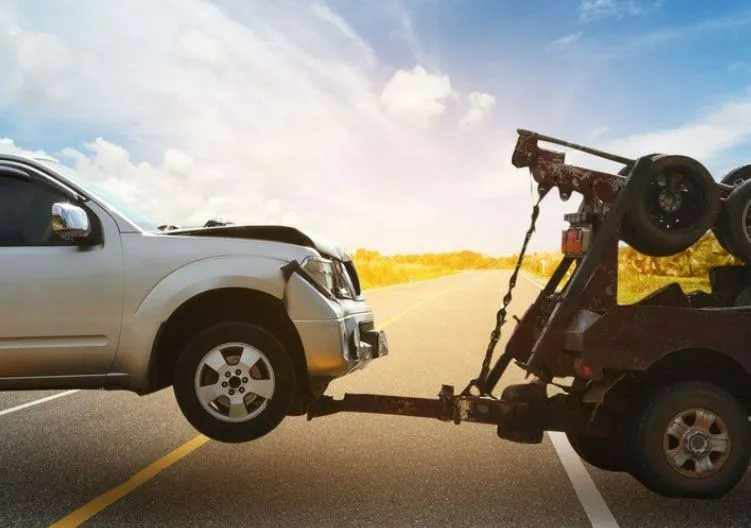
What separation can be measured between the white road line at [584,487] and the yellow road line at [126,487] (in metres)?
2.79

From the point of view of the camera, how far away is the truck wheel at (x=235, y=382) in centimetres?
452

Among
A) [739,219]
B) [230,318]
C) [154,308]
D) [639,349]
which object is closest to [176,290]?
[154,308]

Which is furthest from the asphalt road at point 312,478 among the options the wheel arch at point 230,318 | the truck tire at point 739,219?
the truck tire at point 739,219

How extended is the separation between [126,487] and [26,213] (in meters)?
1.95

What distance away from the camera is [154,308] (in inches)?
182

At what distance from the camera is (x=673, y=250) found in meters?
4.58

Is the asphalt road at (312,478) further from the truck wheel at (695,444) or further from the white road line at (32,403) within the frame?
the truck wheel at (695,444)

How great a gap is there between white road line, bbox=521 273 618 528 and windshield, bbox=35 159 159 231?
3.41 metres

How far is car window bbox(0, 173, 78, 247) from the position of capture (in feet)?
15.6

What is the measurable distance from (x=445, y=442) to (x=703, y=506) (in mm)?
2070

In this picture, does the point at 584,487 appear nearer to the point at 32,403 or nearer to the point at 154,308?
the point at 154,308

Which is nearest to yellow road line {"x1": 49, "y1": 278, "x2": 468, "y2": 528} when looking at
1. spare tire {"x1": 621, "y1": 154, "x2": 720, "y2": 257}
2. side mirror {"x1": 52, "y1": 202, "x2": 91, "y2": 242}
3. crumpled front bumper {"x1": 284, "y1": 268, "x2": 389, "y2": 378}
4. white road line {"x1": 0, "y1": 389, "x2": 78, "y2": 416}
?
crumpled front bumper {"x1": 284, "y1": 268, "x2": 389, "y2": 378}

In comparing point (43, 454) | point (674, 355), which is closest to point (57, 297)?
point (43, 454)

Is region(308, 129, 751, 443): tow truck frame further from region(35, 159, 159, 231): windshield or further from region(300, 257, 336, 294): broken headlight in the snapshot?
region(35, 159, 159, 231): windshield
